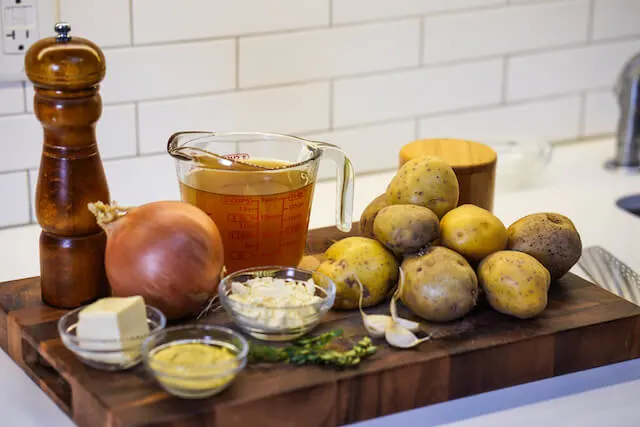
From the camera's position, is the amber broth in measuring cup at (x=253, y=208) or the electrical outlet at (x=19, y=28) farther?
the electrical outlet at (x=19, y=28)

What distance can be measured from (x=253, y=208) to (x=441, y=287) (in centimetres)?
21

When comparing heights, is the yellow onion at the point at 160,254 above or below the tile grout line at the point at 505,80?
below

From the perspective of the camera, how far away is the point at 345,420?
914mm

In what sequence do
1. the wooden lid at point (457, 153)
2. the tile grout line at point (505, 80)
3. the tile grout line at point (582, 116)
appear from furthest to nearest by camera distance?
the tile grout line at point (582, 116)
the tile grout line at point (505, 80)
the wooden lid at point (457, 153)

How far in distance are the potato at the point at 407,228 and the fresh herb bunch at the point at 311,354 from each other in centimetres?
12

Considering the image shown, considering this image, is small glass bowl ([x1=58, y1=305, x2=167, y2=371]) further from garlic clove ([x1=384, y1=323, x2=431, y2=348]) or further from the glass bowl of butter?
garlic clove ([x1=384, y1=323, x2=431, y2=348])

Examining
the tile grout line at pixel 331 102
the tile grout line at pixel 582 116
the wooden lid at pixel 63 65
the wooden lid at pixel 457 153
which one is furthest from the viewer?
the tile grout line at pixel 582 116

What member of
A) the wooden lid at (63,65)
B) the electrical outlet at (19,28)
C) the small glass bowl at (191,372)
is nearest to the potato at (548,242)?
the small glass bowl at (191,372)

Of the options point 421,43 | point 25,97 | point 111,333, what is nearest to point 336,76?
point 421,43

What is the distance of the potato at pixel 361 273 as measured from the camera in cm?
102

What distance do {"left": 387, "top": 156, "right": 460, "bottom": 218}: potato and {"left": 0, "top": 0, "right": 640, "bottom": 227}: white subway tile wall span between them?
1.65 ft

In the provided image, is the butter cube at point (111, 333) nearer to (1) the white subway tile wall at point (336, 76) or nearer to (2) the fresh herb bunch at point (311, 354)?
(2) the fresh herb bunch at point (311, 354)

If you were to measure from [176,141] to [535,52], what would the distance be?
34.4 inches

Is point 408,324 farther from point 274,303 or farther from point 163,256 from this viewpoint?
point 163,256
